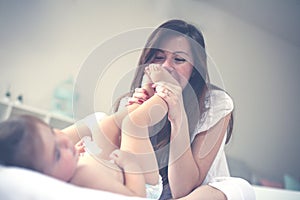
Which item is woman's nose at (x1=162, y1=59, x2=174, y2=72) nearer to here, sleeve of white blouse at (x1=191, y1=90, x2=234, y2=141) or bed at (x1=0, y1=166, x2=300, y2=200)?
sleeve of white blouse at (x1=191, y1=90, x2=234, y2=141)

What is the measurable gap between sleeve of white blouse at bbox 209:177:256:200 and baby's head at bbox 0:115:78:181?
28cm

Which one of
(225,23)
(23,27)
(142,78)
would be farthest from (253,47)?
(23,27)

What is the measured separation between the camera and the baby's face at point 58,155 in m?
0.30

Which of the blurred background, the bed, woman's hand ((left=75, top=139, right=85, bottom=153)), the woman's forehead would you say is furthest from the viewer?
the blurred background

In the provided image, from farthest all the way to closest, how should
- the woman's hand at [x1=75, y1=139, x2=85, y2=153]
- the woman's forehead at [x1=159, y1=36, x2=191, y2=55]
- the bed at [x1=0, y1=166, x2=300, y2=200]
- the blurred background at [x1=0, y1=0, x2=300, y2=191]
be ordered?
the blurred background at [x1=0, y1=0, x2=300, y2=191] → the woman's forehead at [x1=159, y1=36, x2=191, y2=55] → the woman's hand at [x1=75, y1=139, x2=85, y2=153] → the bed at [x1=0, y1=166, x2=300, y2=200]

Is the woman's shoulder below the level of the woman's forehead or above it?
below

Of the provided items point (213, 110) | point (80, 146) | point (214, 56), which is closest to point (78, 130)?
point (80, 146)

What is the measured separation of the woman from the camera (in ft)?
1.50

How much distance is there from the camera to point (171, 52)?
50cm

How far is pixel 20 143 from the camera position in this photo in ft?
0.94

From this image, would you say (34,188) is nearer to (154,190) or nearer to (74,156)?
(74,156)

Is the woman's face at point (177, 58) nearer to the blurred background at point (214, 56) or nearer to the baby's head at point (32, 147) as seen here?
the blurred background at point (214, 56)

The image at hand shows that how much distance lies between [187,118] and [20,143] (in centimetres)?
28

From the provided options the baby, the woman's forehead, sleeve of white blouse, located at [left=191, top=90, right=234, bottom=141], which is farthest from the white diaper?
the woman's forehead
